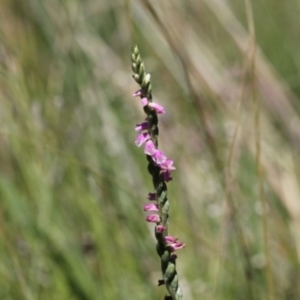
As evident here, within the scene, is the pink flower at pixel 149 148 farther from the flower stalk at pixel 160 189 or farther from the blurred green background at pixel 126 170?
the blurred green background at pixel 126 170

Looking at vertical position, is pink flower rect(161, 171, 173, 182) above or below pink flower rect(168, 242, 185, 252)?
above

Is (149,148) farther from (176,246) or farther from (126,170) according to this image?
(126,170)

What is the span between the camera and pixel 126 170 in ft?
5.37

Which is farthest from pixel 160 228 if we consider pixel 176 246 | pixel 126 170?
pixel 126 170

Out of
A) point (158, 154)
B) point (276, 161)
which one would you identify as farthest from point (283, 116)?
point (158, 154)

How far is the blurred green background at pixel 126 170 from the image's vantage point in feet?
4.30

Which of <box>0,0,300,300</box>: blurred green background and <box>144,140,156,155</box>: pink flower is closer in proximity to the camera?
<box>144,140,156,155</box>: pink flower

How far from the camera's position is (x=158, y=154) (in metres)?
0.58

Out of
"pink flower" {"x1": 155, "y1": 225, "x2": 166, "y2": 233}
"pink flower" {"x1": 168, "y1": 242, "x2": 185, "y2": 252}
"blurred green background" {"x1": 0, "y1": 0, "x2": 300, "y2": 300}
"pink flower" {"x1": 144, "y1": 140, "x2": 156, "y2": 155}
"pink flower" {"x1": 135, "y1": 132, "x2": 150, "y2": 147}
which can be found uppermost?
"blurred green background" {"x1": 0, "y1": 0, "x2": 300, "y2": 300}

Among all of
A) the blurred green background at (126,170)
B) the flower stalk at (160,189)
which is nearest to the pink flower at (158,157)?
the flower stalk at (160,189)

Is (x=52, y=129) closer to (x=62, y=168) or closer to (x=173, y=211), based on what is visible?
(x=62, y=168)

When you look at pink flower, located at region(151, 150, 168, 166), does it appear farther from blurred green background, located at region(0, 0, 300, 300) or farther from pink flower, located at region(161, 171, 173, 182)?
blurred green background, located at region(0, 0, 300, 300)

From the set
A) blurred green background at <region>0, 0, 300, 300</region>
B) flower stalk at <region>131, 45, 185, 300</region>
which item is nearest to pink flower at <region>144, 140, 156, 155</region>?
flower stalk at <region>131, 45, 185, 300</region>

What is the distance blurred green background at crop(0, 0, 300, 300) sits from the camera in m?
1.31
